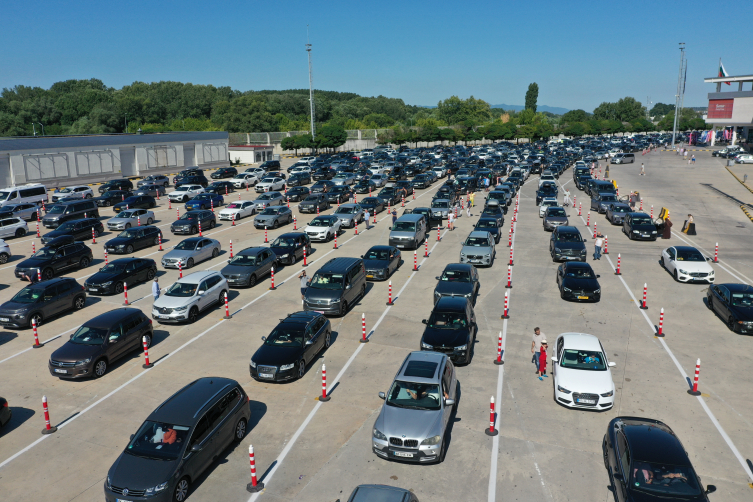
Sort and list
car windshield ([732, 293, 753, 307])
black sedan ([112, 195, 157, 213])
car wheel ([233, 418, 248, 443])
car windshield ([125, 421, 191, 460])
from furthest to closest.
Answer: black sedan ([112, 195, 157, 213]) < car windshield ([732, 293, 753, 307]) < car wheel ([233, 418, 248, 443]) < car windshield ([125, 421, 191, 460])

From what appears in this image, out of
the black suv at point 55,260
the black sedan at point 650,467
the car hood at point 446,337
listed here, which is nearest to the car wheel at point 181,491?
the car hood at point 446,337

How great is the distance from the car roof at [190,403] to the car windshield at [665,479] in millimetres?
8541

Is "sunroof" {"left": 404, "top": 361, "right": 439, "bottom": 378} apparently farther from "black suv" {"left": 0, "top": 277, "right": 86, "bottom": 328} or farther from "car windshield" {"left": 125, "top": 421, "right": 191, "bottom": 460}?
"black suv" {"left": 0, "top": 277, "right": 86, "bottom": 328}

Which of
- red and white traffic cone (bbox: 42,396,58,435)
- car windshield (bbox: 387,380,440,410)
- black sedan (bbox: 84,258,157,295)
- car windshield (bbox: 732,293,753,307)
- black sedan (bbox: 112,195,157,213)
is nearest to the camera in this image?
car windshield (bbox: 387,380,440,410)

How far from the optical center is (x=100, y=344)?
1625 cm

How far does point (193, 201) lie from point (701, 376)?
3827cm

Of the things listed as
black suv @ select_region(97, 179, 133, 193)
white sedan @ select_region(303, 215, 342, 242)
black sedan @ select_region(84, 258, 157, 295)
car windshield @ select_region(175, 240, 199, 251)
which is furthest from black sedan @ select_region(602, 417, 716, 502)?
black suv @ select_region(97, 179, 133, 193)

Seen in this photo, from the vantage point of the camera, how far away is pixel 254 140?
9644 cm

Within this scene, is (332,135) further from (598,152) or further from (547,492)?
(547,492)

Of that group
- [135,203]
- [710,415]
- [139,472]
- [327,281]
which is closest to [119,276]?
[327,281]

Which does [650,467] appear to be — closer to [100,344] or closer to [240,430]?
[240,430]

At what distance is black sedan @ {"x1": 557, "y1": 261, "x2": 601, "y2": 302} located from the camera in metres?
21.7

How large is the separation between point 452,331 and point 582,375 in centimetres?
410

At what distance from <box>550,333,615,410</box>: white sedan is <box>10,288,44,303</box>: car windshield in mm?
19032
